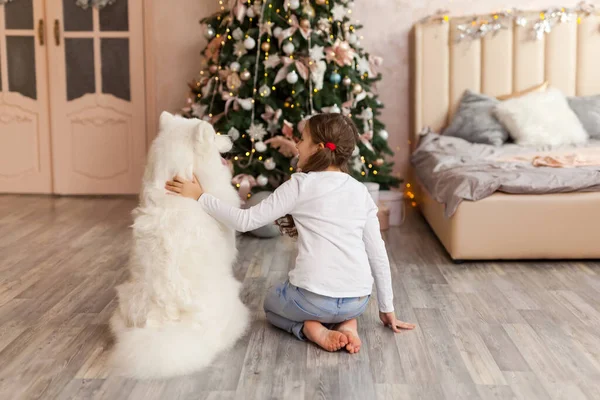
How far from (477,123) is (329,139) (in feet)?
8.80

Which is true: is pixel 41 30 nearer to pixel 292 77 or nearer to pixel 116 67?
pixel 116 67

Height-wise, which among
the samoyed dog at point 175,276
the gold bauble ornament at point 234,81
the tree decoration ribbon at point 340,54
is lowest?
the samoyed dog at point 175,276

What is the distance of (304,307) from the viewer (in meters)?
2.48

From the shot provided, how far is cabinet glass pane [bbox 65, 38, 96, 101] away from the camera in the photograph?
549cm

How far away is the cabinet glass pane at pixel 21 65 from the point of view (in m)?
5.54

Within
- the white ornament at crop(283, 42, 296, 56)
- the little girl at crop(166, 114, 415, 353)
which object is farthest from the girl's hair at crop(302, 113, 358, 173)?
the white ornament at crop(283, 42, 296, 56)

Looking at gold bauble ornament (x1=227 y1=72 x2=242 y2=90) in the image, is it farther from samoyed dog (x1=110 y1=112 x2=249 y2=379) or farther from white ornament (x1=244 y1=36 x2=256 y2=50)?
samoyed dog (x1=110 y1=112 x2=249 y2=379)

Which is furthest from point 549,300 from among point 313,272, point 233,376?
point 233,376

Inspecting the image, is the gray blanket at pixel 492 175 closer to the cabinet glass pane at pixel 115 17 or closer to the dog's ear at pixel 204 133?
the dog's ear at pixel 204 133

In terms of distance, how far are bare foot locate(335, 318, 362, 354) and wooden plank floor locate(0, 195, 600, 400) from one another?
27 mm

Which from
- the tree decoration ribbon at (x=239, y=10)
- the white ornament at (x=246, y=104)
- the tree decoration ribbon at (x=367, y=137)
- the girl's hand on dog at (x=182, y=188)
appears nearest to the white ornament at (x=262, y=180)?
the white ornament at (x=246, y=104)

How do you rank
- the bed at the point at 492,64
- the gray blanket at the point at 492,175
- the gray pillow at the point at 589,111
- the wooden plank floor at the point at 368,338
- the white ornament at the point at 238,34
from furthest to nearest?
1. the bed at the point at 492,64
2. the gray pillow at the point at 589,111
3. the white ornament at the point at 238,34
4. the gray blanket at the point at 492,175
5. the wooden plank floor at the point at 368,338

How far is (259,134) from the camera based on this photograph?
4.30 metres

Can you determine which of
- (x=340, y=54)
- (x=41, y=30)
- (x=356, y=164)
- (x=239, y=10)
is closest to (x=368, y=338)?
(x=356, y=164)
